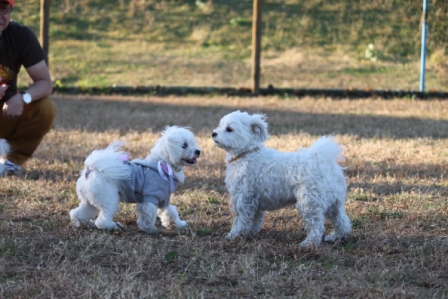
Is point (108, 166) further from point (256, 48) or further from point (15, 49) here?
point (256, 48)

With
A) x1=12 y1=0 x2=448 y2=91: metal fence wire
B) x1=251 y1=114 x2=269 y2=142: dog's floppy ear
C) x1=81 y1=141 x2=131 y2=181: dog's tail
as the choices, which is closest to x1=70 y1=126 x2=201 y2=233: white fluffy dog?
x1=81 y1=141 x2=131 y2=181: dog's tail

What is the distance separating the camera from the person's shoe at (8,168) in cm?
663

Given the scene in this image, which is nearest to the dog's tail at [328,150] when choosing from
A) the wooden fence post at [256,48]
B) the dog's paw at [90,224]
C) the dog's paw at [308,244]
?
the dog's paw at [308,244]

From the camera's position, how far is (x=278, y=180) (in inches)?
184

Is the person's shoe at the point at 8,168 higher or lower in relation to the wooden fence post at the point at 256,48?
lower

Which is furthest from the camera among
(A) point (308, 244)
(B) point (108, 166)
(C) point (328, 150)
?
(B) point (108, 166)

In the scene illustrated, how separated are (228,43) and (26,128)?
11.8m

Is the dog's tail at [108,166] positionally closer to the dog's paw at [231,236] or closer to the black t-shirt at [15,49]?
the dog's paw at [231,236]

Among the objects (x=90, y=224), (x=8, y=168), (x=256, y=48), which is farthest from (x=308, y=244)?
(x=256, y=48)

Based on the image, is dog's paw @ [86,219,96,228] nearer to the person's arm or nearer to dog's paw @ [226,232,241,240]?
dog's paw @ [226,232,241,240]

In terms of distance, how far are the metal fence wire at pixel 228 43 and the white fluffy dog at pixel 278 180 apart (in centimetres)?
1007

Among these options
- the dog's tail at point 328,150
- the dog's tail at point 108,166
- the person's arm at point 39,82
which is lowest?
the dog's tail at point 108,166

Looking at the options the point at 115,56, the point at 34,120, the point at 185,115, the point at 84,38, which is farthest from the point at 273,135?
the point at 84,38

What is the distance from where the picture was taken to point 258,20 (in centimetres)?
1369
